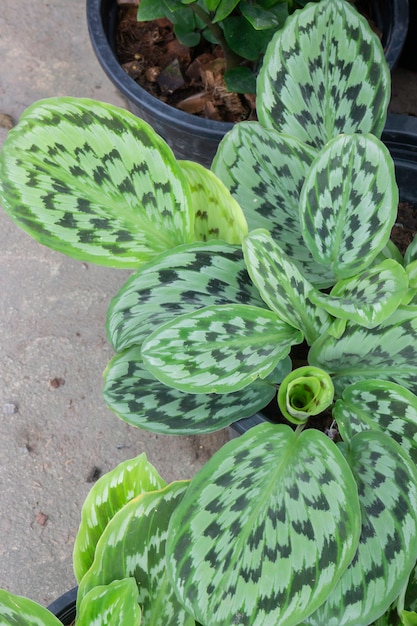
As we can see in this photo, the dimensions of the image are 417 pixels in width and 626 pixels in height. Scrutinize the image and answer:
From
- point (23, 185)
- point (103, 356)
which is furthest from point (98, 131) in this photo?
point (103, 356)

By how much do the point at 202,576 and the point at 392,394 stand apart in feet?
0.83

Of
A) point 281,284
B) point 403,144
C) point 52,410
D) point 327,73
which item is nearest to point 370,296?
point 281,284

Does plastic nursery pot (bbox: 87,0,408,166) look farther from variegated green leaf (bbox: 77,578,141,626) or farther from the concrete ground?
variegated green leaf (bbox: 77,578,141,626)

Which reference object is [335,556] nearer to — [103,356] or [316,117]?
[316,117]

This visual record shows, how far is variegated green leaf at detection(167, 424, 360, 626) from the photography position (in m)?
0.56

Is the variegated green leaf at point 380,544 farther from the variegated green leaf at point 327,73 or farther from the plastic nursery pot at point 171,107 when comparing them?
the plastic nursery pot at point 171,107

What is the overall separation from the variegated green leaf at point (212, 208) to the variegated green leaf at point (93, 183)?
0.10 feet

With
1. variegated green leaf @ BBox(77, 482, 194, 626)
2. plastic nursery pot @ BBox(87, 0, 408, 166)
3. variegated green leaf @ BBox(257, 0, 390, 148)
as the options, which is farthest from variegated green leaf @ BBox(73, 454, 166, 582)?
plastic nursery pot @ BBox(87, 0, 408, 166)

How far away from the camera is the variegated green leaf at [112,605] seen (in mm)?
593

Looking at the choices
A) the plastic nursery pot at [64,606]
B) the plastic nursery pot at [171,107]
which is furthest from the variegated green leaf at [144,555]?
the plastic nursery pot at [171,107]

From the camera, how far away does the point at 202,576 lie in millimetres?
567

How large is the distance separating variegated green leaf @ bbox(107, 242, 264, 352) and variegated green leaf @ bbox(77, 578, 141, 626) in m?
0.24

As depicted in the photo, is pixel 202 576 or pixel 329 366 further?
pixel 329 366

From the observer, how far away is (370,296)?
23.6 inches
